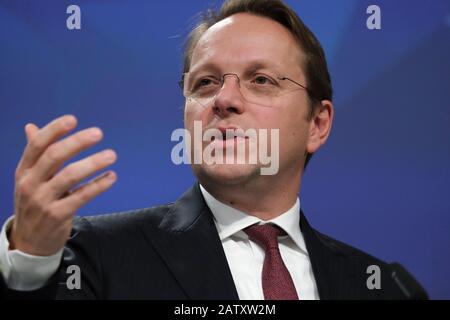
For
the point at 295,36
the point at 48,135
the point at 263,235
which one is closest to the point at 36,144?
the point at 48,135

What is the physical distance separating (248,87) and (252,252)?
47cm

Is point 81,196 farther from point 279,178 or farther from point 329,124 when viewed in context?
point 329,124

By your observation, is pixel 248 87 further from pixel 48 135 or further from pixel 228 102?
pixel 48 135

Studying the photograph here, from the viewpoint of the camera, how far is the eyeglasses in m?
1.65

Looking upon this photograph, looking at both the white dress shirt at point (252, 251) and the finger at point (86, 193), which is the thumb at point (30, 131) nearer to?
the finger at point (86, 193)

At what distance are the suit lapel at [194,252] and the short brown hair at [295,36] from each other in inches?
20.8

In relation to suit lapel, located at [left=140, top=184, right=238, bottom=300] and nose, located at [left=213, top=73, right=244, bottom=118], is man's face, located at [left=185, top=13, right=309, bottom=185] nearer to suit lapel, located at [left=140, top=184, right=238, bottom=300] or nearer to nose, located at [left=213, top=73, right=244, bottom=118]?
nose, located at [left=213, top=73, right=244, bottom=118]

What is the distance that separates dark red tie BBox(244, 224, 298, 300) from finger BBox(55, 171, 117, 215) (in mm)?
615

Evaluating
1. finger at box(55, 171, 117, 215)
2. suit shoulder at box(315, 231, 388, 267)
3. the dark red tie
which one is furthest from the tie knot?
finger at box(55, 171, 117, 215)

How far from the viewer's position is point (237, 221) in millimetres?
1599

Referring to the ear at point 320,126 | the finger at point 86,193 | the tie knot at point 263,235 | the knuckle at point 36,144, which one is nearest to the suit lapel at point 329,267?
the tie knot at point 263,235

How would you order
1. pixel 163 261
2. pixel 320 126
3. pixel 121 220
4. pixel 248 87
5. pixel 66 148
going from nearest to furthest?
pixel 66 148 → pixel 163 261 → pixel 121 220 → pixel 248 87 → pixel 320 126

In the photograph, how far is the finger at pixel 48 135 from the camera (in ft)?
3.26
